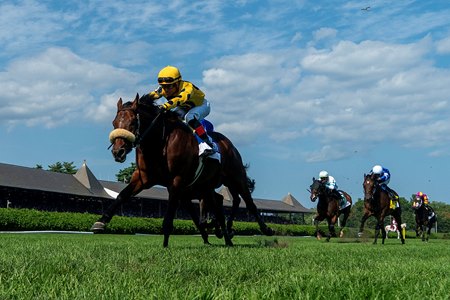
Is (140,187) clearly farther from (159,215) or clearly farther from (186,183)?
(159,215)

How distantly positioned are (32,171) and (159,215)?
14.0 metres

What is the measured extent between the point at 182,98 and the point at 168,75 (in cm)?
42

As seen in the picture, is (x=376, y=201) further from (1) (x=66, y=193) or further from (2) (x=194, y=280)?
(1) (x=66, y=193)

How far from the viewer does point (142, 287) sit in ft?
11.7

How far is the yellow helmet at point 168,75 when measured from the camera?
8.90m

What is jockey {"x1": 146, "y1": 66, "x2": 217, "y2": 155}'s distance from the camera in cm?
888

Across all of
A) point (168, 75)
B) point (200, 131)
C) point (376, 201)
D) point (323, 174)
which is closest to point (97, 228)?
point (200, 131)

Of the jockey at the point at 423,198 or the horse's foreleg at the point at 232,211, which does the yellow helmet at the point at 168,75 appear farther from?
the jockey at the point at 423,198

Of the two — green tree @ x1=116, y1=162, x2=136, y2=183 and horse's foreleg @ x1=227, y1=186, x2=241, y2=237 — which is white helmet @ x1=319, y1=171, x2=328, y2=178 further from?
green tree @ x1=116, y1=162, x2=136, y2=183

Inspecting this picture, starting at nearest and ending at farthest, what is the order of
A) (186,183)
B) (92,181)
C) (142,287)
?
(142,287) → (186,183) → (92,181)

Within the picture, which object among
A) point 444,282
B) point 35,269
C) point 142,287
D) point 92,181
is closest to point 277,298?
point 142,287

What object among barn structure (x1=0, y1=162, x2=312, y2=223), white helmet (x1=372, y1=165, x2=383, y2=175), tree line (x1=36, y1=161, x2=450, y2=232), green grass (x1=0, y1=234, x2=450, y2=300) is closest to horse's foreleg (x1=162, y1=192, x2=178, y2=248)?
green grass (x1=0, y1=234, x2=450, y2=300)

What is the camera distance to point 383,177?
20422 millimetres

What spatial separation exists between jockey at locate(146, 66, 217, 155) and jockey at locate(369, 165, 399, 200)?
480 inches
